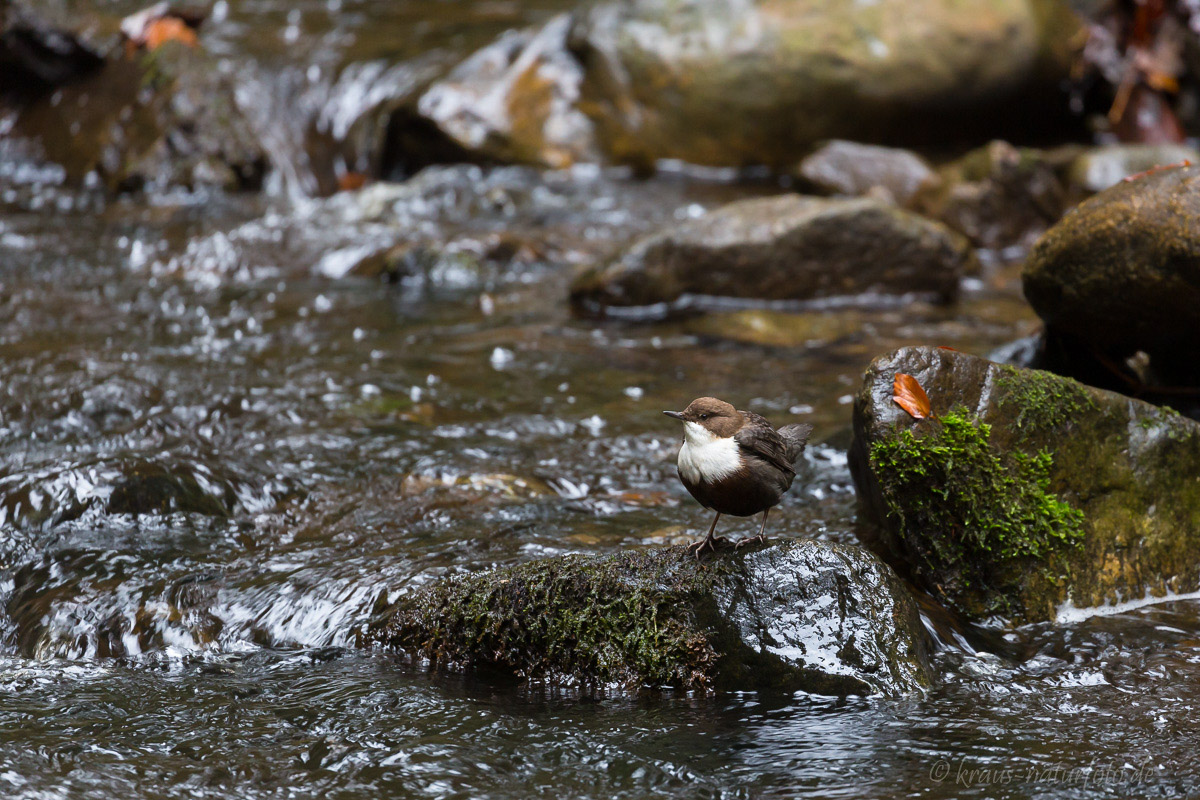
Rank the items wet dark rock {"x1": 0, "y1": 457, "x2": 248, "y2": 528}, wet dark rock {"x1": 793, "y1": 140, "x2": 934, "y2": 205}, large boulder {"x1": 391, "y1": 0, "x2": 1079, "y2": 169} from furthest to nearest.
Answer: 1. large boulder {"x1": 391, "y1": 0, "x2": 1079, "y2": 169}
2. wet dark rock {"x1": 793, "y1": 140, "x2": 934, "y2": 205}
3. wet dark rock {"x1": 0, "y1": 457, "x2": 248, "y2": 528}

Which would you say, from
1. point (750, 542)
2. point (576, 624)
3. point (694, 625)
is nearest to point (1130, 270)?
point (750, 542)

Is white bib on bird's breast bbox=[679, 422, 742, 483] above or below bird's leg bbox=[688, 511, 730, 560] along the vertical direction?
above

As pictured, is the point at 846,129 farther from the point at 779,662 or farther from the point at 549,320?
the point at 779,662

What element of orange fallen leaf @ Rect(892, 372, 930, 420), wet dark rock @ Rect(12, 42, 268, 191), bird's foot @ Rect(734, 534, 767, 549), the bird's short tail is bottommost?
bird's foot @ Rect(734, 534, 767, 549)

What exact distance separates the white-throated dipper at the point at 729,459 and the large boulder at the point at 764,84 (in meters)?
8.53

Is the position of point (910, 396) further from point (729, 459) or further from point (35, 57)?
point (35, 57)

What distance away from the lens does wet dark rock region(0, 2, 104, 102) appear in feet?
41.1

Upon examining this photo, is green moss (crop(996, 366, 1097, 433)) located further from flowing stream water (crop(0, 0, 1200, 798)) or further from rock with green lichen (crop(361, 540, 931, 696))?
rock with green lichen (crop(361, 540, 931, 696))

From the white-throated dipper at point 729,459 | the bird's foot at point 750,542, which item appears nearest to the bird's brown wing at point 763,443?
the white-throated dipper at point 729,459

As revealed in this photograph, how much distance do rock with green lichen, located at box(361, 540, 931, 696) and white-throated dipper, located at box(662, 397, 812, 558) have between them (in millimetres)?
178

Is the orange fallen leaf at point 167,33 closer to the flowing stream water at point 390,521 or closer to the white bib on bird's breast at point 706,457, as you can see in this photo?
the flowing stream water at point 390,521

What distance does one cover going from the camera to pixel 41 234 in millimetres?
9602

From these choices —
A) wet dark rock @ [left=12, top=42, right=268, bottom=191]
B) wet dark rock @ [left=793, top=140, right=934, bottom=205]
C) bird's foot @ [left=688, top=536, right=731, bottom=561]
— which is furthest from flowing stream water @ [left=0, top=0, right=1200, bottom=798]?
wet dark rock @ [left=793, top=140, right=934, bottom=205]

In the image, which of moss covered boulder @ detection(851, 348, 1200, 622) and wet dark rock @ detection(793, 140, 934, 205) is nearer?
moss covered boulder @ detection(851, 348, 1200, 622)
